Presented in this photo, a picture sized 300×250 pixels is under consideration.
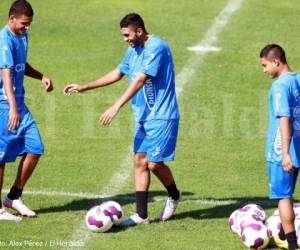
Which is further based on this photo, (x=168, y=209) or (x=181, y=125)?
(x=181, y=125)

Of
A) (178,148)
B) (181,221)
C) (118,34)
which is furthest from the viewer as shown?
(118,34)

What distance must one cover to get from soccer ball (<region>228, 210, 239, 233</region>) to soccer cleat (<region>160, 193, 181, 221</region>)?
0.70m

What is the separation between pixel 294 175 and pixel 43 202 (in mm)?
3032

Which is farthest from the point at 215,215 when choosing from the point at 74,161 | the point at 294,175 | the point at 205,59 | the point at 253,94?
the point at 205,59

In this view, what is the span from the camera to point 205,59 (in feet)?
59.2

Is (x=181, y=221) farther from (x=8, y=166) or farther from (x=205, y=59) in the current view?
(x=205, y=59)

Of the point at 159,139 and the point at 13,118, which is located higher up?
the point at 13,118

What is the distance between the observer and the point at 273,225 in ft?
32.6

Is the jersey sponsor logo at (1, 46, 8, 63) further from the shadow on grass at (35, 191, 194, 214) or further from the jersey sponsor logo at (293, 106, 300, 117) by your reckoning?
the jersey sponsor logo at (293, 106, 300, 117)

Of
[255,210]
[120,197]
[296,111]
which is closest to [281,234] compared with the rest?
[255,210]

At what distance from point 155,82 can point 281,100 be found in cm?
174

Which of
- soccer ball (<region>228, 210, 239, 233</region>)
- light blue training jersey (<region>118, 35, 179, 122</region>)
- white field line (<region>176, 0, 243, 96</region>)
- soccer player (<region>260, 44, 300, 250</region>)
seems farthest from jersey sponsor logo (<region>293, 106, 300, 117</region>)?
white field line (<region>176, 0, 243, 96</region>)

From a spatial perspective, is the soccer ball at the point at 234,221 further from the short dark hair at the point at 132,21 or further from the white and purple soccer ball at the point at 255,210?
the short dark hair at the point at 132,21

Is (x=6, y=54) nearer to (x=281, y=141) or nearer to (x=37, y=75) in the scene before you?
(x=37, y=75)
